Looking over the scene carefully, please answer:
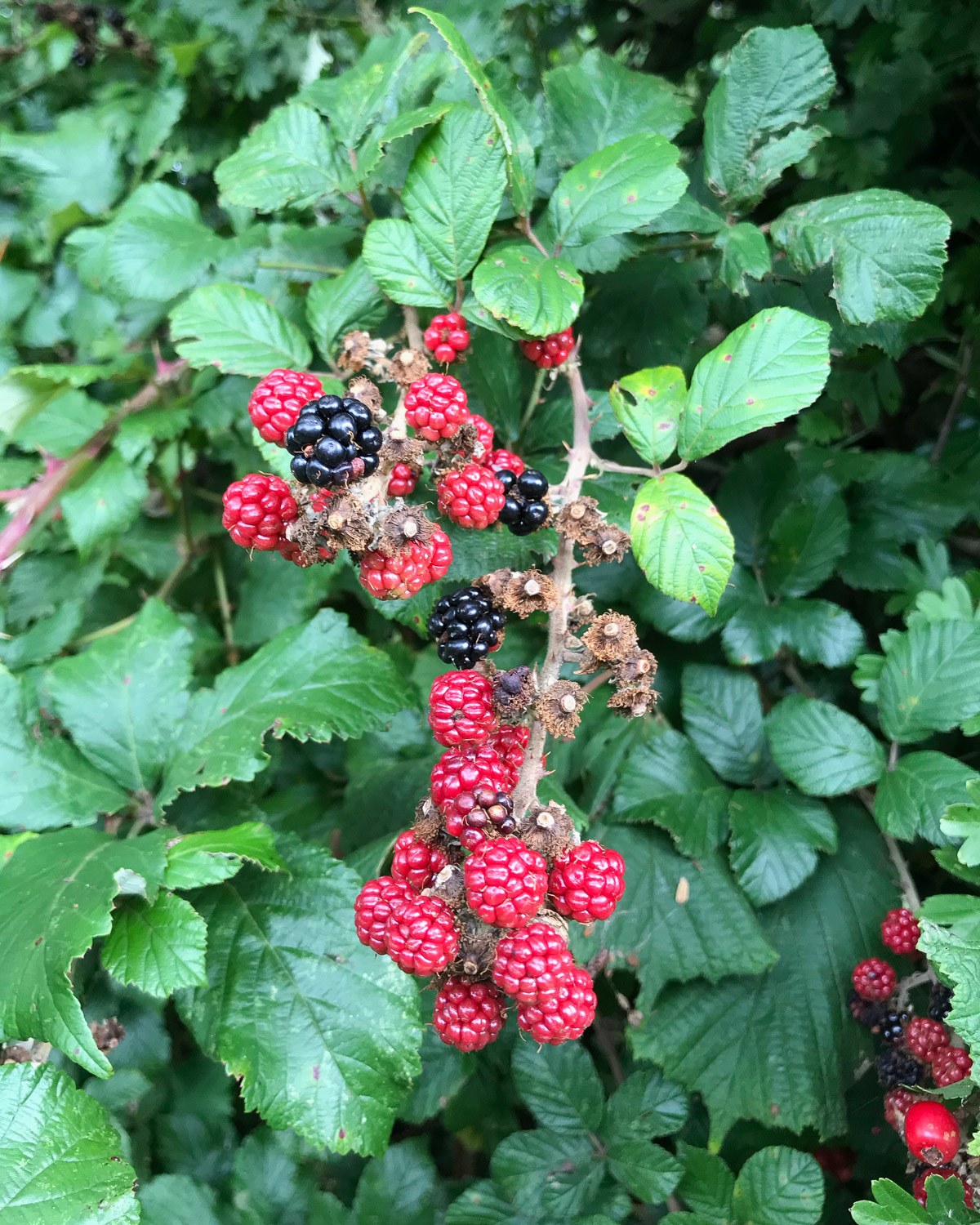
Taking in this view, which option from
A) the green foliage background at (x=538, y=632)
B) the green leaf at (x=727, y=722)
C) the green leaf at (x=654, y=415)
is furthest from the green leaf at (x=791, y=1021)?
the green leaf at (x=654, y=415)

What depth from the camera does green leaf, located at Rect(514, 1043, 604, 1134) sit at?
1.46m

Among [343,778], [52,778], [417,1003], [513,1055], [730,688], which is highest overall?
[52,778]

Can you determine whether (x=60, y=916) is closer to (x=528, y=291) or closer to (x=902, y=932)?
(x=528, y=291)

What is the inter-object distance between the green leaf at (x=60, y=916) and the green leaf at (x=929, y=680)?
4.01ft

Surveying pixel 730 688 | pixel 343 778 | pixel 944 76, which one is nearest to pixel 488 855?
pixel 730 688

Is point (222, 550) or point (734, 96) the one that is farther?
point (222, 550)

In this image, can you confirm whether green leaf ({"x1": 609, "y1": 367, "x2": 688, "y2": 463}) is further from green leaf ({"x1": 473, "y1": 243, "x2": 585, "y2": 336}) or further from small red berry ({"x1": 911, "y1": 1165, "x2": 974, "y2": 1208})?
small red berry ({"x1": 911, "y1": 1165, "x2": 974, "y2": 1208})

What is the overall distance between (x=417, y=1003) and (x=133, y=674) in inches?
30.8

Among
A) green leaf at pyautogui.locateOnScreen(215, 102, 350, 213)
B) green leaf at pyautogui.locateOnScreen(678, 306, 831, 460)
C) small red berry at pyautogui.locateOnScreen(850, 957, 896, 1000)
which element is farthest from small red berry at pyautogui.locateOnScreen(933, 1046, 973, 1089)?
green leaf at pyautogui.locateOnScreen(215, 102, 350, 213)

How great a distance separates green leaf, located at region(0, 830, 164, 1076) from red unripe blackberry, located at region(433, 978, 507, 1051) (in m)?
A: 0.44

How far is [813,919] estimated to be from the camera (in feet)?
4.77

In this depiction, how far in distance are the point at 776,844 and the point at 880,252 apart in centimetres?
95

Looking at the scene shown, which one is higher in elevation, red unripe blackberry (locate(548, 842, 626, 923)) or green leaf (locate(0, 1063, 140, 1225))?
red unripe blackberry (locate(548, 842, 626, 923))

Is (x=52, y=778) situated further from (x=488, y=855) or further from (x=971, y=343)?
(x=971, y=343)
